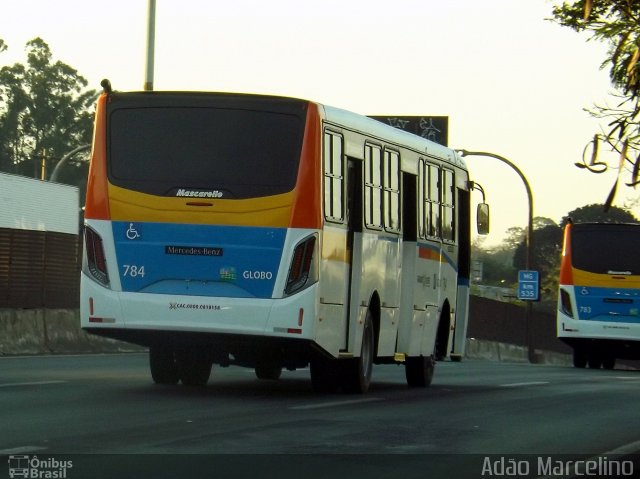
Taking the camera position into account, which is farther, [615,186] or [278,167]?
[278,167]

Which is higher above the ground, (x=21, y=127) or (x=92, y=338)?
(x=21, y=127)

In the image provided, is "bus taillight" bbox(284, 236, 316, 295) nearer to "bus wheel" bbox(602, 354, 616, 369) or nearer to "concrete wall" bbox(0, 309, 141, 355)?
"concrete wall" bbox(0, 309, 141, 355)

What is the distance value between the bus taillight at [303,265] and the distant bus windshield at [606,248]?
2085 cm

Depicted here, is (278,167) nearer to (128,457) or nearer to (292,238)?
(292,238)

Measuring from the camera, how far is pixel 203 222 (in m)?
16.0

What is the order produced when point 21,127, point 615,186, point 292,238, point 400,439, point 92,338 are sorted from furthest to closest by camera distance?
1. point 21,127
2. point 92,338
3. point 292,238
4. point 400,439
5. point 615,186

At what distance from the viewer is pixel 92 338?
2928cm

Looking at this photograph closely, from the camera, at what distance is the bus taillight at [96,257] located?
53.0 ft

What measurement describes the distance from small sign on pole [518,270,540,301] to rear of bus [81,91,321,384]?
3185 centimetres

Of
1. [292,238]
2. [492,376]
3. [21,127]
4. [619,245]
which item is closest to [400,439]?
[292,238]

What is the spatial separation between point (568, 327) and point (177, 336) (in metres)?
21.4

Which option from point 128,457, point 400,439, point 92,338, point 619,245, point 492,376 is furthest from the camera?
point 619,245

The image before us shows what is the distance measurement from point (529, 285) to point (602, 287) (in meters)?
11.9

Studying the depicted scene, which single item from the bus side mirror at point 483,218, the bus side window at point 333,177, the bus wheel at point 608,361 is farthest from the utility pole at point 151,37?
the bus side window at point 333,177
